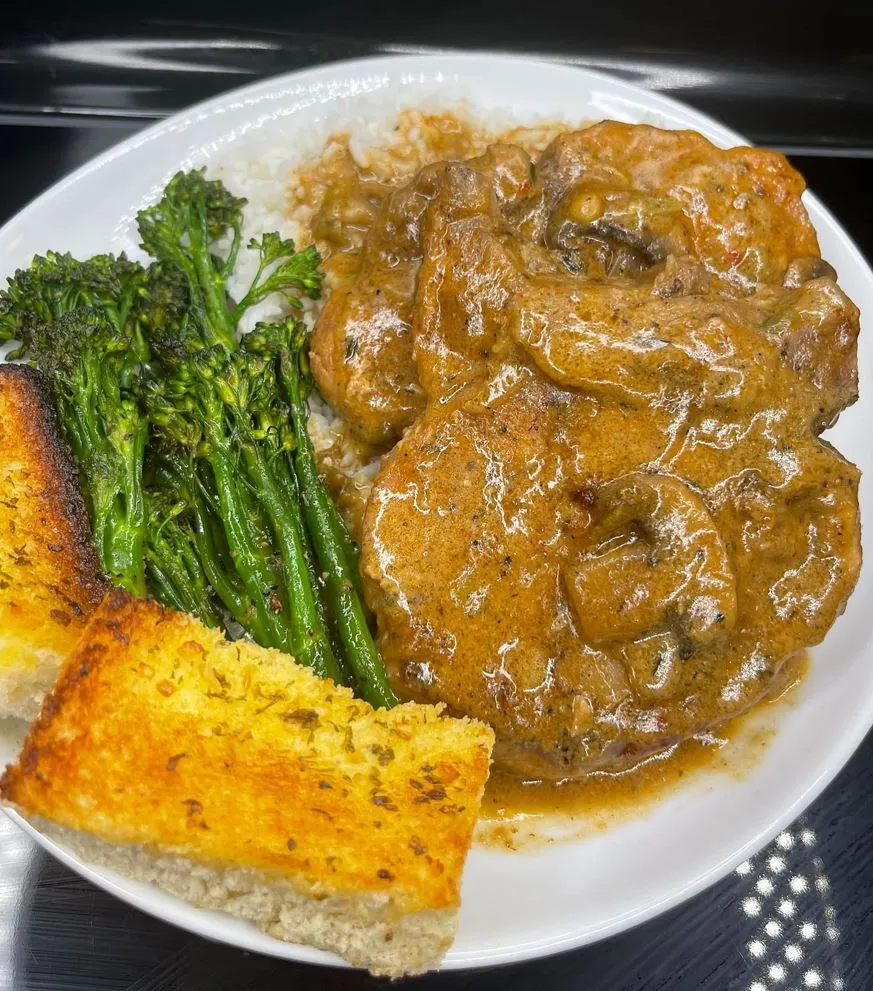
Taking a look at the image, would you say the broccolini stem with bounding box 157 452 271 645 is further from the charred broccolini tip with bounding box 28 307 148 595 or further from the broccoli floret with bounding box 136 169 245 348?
the broccoli floret with bounding box 136 169 245 348

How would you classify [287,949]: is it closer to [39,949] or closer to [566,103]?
[39,949]

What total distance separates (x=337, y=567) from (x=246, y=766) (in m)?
0.73

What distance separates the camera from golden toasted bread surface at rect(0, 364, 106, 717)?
101 inches

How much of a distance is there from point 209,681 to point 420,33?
3585mm

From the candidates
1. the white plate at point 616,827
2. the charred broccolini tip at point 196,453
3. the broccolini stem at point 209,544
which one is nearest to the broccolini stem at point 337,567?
the charred broccolini tip at point 196,453

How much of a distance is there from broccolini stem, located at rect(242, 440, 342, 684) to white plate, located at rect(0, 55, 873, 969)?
762 millimetres

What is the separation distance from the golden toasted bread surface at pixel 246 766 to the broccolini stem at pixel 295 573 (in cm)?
16

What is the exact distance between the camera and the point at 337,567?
9.48 feet

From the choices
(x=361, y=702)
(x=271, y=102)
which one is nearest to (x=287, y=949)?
(x=361, y=702)

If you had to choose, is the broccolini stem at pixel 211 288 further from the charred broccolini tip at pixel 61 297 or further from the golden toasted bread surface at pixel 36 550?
the golden toasted bread surface at pixel 36 550

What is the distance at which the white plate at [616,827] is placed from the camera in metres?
2.64

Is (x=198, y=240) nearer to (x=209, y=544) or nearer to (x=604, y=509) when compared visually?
(x=209, y=544)

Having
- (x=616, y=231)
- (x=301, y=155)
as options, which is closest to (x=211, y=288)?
(x=301, y=155)

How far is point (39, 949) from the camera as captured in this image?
3.04 m
